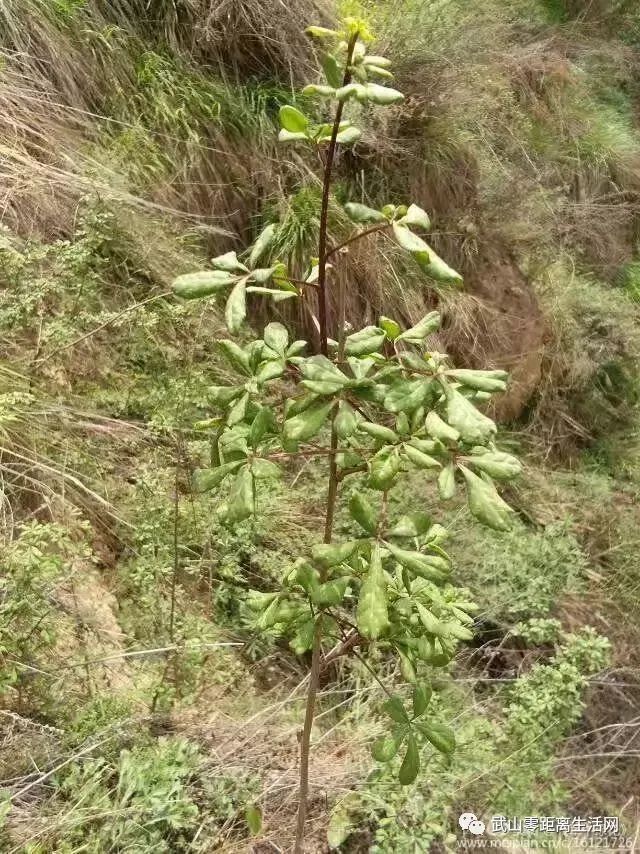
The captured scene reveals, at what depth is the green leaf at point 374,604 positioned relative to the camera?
764 mm

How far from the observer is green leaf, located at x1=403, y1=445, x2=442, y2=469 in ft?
2.42

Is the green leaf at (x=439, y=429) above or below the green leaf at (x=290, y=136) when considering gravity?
below

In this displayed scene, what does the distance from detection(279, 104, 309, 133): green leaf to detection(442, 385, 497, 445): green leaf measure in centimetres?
35

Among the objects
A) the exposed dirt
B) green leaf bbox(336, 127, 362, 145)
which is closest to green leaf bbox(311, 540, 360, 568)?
green leaf bbox(336, 127, 362, 145)

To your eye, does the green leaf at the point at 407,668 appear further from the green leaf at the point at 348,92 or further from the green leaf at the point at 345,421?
the green leaf at the point at 348,92

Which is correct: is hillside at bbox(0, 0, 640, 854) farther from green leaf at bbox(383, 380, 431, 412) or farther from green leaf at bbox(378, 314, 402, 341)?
green leaf at bbox(383, 380, 431, 412)

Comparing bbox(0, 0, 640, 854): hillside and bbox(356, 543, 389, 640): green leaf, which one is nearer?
bbox(356, 543, 389, 640): green leaf

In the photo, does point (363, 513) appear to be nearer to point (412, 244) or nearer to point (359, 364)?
point (359, 364)

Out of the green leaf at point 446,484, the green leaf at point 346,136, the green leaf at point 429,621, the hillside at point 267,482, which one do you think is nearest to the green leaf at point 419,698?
the green leaf at point 429,621

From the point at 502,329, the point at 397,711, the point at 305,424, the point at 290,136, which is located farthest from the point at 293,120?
the point at 502,329

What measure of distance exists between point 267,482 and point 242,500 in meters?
1.33

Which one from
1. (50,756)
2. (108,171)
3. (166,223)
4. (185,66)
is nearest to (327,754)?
(50,756)

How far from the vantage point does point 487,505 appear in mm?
749

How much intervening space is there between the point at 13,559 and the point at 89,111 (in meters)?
1.96
